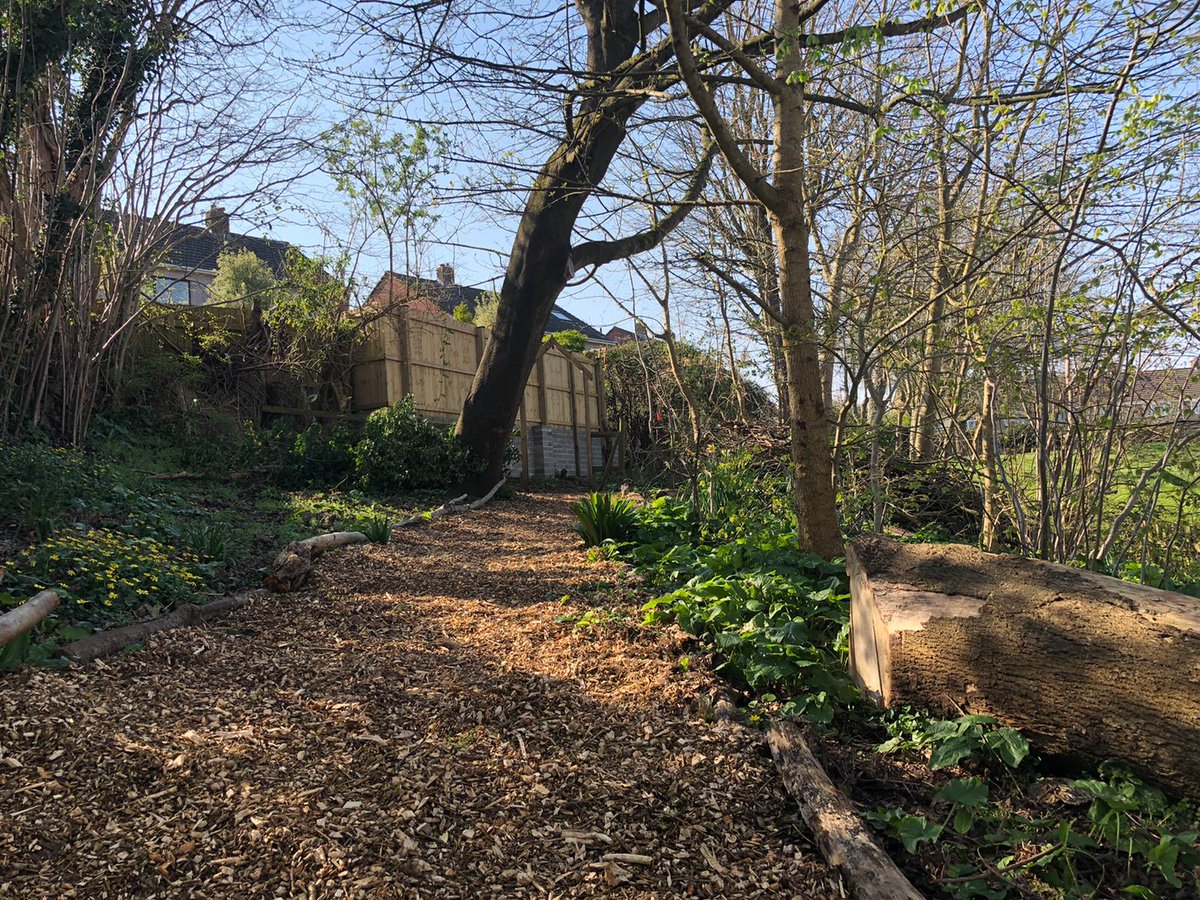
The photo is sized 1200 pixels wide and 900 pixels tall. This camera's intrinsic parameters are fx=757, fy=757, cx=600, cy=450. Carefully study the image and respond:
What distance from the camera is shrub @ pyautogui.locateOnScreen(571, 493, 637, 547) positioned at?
6.13 metres

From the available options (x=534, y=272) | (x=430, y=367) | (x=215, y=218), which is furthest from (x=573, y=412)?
(x=215, y=218)

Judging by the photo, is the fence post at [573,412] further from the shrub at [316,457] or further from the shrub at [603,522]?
the shrub at [603,522]

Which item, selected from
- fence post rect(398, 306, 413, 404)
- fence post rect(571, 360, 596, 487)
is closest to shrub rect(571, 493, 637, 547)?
fence post rect(398, 306, 413, 404)

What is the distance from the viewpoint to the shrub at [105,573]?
11.7ft

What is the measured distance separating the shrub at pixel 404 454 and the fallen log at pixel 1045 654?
6999 mm

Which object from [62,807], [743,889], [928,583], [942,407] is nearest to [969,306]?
[942,407]

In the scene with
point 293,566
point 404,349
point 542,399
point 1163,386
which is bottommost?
point 293,566

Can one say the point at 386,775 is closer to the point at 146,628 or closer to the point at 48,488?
the point at 146,628

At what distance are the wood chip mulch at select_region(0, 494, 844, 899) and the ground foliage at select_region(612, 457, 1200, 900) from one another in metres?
0.26

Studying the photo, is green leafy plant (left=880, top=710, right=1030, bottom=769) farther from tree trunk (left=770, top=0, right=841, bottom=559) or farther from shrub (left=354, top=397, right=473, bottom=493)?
shrub (left=354, top=397, right=473, bottom=493)

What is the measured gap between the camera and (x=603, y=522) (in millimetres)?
6145

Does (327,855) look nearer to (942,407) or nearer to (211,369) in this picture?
(942,407)

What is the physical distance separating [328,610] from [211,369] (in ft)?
23.0

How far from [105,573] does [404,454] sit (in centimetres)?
545
